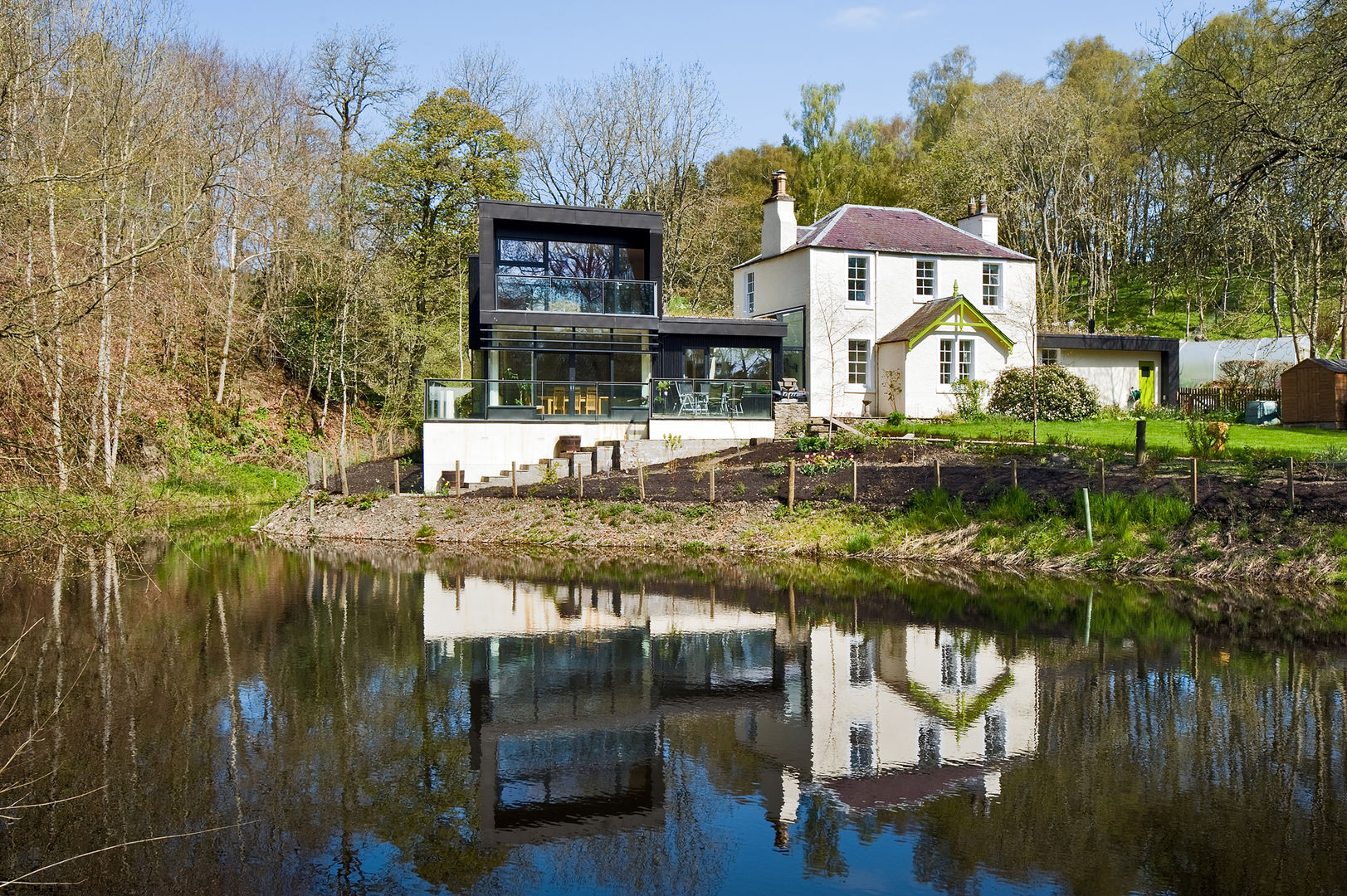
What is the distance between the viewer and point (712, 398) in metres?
30.5

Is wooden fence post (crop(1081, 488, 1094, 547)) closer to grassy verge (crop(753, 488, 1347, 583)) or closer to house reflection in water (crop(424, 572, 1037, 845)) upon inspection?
grassy verge (crop(753, 488, 1347, 583))

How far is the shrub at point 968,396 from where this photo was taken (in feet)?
108

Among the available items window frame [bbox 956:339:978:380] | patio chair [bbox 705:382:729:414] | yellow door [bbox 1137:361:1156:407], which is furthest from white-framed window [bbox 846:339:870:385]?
yellow door [bbox 1137:361:1156:407]

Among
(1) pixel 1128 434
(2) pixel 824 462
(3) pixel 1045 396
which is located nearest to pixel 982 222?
(3) pixel 1045 396

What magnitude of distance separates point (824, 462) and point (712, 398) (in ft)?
18.3

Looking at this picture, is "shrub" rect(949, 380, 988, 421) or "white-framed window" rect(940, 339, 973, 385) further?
"white-framed window" rect(940, 339, 973, 385)

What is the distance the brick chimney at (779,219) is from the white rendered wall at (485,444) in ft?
35.1

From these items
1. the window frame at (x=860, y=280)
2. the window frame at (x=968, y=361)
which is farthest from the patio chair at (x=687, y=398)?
the window frame at (x=968, y=361)

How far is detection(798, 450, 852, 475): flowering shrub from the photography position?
25.2 metres

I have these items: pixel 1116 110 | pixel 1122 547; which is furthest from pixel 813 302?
pixel 1116 110

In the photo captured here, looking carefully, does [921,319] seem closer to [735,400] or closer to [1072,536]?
[735,400]

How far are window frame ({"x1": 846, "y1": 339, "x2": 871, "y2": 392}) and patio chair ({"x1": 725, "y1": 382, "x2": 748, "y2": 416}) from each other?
5.28 meters

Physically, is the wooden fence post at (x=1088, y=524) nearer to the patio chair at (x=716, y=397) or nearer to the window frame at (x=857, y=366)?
the patio chair at (x=716, y=397)

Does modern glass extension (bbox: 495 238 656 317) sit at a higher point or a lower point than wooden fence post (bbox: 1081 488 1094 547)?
higher
